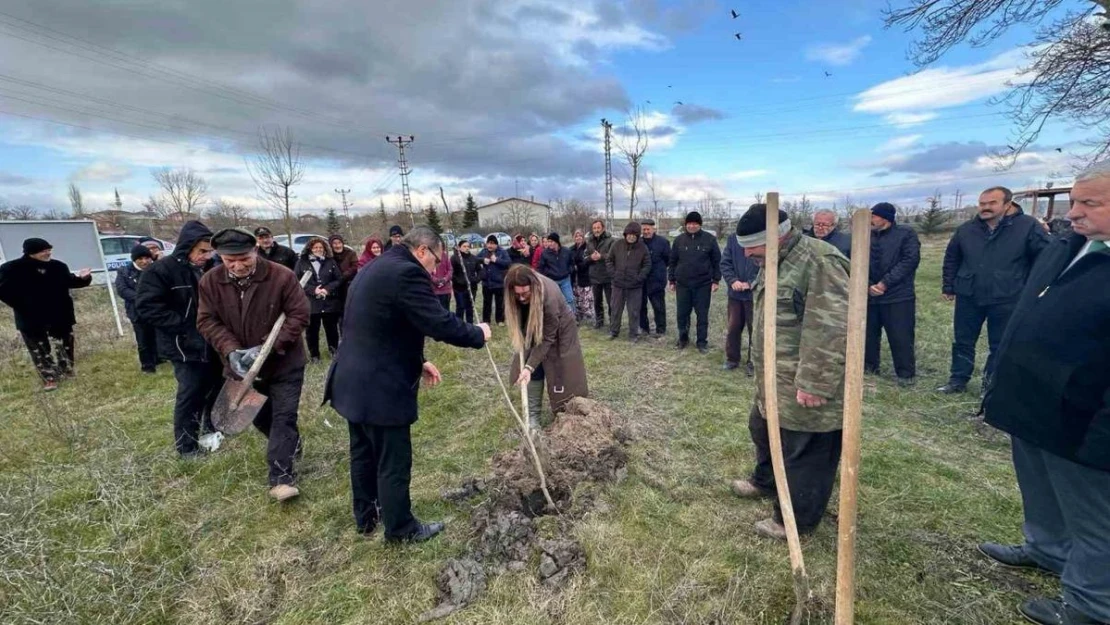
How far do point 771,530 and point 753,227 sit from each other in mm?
1702

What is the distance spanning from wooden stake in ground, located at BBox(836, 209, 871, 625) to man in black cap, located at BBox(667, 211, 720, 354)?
521 centimetres

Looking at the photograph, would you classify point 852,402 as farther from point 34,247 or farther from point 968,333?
point 34,247

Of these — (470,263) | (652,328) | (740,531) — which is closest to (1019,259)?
(740,531)

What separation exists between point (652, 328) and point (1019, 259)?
4.98 metres

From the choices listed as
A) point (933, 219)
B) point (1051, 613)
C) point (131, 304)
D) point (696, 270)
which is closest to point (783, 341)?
point (1051, 613)

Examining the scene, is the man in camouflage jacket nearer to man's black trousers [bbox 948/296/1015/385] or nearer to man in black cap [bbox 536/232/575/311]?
man's black trousers [bbox 948/296/1015/385]

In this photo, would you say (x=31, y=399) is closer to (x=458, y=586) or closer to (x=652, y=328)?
(x=458, y=586)

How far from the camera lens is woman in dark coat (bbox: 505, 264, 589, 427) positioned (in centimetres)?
400

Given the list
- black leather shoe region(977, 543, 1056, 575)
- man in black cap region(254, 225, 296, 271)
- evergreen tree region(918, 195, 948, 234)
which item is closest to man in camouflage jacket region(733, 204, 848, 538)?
black leather shoe region(977, 543, 1056, 575)

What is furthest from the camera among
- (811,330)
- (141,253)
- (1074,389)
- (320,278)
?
(320,278)

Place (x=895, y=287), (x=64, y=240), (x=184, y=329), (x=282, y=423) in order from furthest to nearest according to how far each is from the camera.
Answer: (x=64, y=240) → (x=895, y=287) → (x=184, y=329) → (x=282, y=423)

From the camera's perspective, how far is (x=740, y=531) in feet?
9.36

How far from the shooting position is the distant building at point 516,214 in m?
47.7

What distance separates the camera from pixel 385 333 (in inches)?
104
